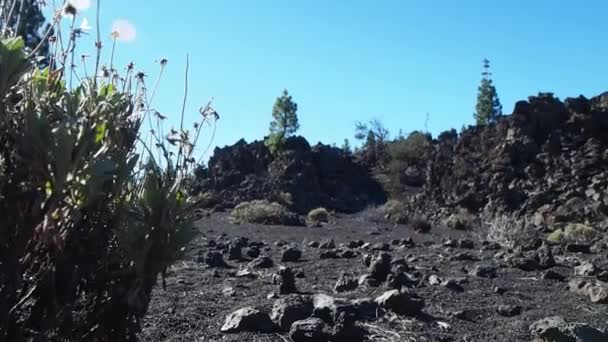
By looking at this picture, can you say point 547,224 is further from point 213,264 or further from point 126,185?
point 126,185

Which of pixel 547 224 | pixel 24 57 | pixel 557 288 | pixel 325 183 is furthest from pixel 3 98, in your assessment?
pixel 325 183

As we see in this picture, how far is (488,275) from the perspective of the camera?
7.98 m

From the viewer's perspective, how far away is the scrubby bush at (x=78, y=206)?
8.40 feet

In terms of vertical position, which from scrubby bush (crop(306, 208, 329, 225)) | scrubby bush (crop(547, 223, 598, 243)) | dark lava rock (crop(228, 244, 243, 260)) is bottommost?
dark lava rock (crop(228, 244, 243, 260))

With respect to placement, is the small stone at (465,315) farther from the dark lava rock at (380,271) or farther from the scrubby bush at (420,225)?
the scrubby bush at (420,225)

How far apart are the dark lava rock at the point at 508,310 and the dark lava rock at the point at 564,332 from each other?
0.66m

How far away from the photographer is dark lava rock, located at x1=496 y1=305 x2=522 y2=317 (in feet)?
19.3

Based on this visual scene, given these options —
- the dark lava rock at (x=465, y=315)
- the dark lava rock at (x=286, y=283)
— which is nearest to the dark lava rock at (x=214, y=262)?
the dark lava rock at (x=286, y=283)

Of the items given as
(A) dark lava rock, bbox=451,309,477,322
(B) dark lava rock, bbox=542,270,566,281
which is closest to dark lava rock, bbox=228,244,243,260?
(B) dark lava rock, bbox=542,270,566,281

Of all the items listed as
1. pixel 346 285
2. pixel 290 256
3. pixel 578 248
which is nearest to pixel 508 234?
pixel 578 248

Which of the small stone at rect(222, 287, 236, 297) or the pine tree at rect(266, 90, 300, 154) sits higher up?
the pine tree at rect(266, 90, 300, 154)

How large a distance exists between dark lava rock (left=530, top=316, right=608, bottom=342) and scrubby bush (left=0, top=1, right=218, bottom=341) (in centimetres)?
250

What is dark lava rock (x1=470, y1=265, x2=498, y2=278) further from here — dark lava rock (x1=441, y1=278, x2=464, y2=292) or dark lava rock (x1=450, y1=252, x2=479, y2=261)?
dark lava rock (x1=450, y1=252, x2=479, y2=261)

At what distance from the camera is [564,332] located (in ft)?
15.1
